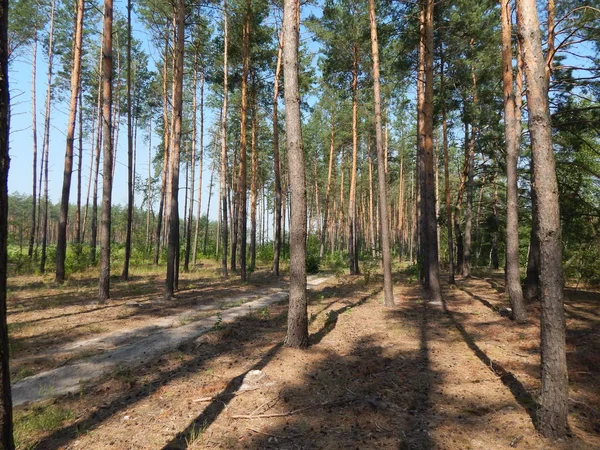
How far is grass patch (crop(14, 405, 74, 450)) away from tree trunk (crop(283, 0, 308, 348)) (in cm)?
349

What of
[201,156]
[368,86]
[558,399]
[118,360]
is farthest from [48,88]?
[558,399]

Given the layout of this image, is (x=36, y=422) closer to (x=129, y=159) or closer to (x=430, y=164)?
(x=430, y=164)

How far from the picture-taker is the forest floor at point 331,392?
3.56 metres

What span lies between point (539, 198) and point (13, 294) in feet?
46.5

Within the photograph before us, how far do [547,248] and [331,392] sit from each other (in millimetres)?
3141

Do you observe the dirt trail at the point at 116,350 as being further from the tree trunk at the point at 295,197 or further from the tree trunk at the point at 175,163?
the tree trunk at the point at 295,197

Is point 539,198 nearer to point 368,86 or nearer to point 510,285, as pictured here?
point 510,285

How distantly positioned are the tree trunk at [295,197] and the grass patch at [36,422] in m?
3.49

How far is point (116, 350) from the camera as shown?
6.20 m

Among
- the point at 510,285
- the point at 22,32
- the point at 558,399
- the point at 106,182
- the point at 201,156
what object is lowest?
the point at 558,399

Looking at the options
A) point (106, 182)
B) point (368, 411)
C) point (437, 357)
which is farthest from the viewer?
point (106, 182)

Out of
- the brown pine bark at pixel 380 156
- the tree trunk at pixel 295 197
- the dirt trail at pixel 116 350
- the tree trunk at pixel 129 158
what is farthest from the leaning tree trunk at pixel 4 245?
the tree trunk at pixel 129 158

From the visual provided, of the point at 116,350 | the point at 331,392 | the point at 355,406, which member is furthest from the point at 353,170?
the point at 355,406

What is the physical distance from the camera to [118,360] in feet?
18.7
